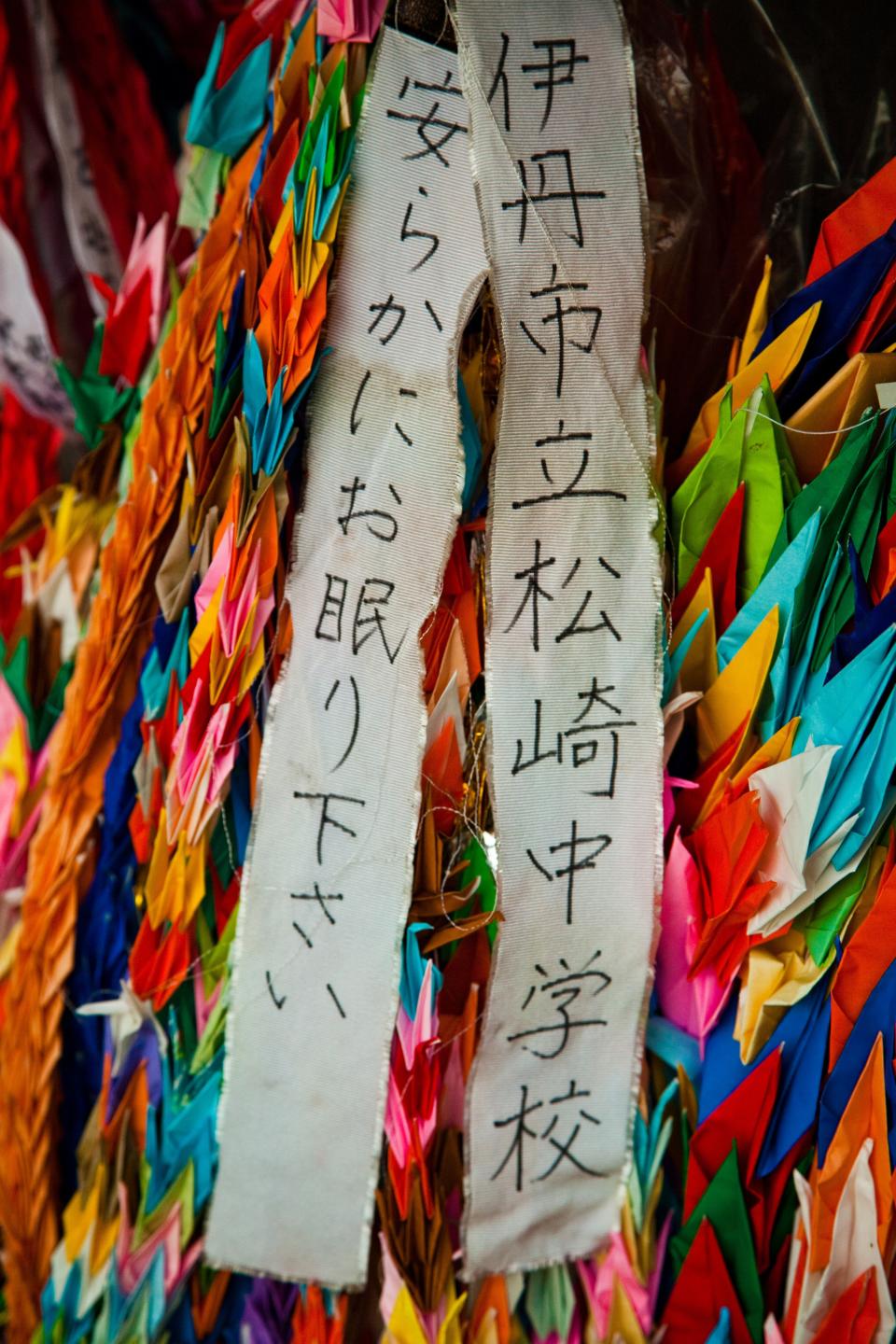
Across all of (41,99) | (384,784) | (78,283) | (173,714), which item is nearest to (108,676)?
(173,714)

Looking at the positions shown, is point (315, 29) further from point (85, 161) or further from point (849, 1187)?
point (849, 1187)

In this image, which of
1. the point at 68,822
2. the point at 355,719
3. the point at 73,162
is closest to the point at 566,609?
the point at 355,719

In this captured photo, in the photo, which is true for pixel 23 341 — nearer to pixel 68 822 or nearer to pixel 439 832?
pixel 68 822

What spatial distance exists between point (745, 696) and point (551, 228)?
0.87ft

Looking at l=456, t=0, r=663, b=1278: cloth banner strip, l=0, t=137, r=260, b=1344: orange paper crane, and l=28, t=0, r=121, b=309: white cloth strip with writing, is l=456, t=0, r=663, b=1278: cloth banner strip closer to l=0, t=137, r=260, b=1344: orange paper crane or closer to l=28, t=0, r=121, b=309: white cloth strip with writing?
l=0, t=137, r=260, b=1344: orange paper crane

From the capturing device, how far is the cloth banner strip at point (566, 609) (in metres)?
0.53

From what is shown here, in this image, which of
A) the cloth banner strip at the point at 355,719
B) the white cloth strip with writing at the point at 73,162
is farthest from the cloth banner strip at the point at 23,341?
the cloth banner strip at the point at 355,719

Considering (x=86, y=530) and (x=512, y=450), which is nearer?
(x=512, y=450)

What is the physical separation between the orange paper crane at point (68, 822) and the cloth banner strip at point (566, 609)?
0.67 feet

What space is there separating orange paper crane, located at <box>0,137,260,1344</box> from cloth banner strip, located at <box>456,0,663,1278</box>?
0.20 meters

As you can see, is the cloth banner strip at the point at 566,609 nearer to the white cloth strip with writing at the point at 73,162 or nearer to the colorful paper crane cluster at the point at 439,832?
the colorful paper crane cluster at the point at 439,832

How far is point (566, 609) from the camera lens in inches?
21.1

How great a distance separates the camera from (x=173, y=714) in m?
0.60

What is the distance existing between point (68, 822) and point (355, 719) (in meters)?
0.24
